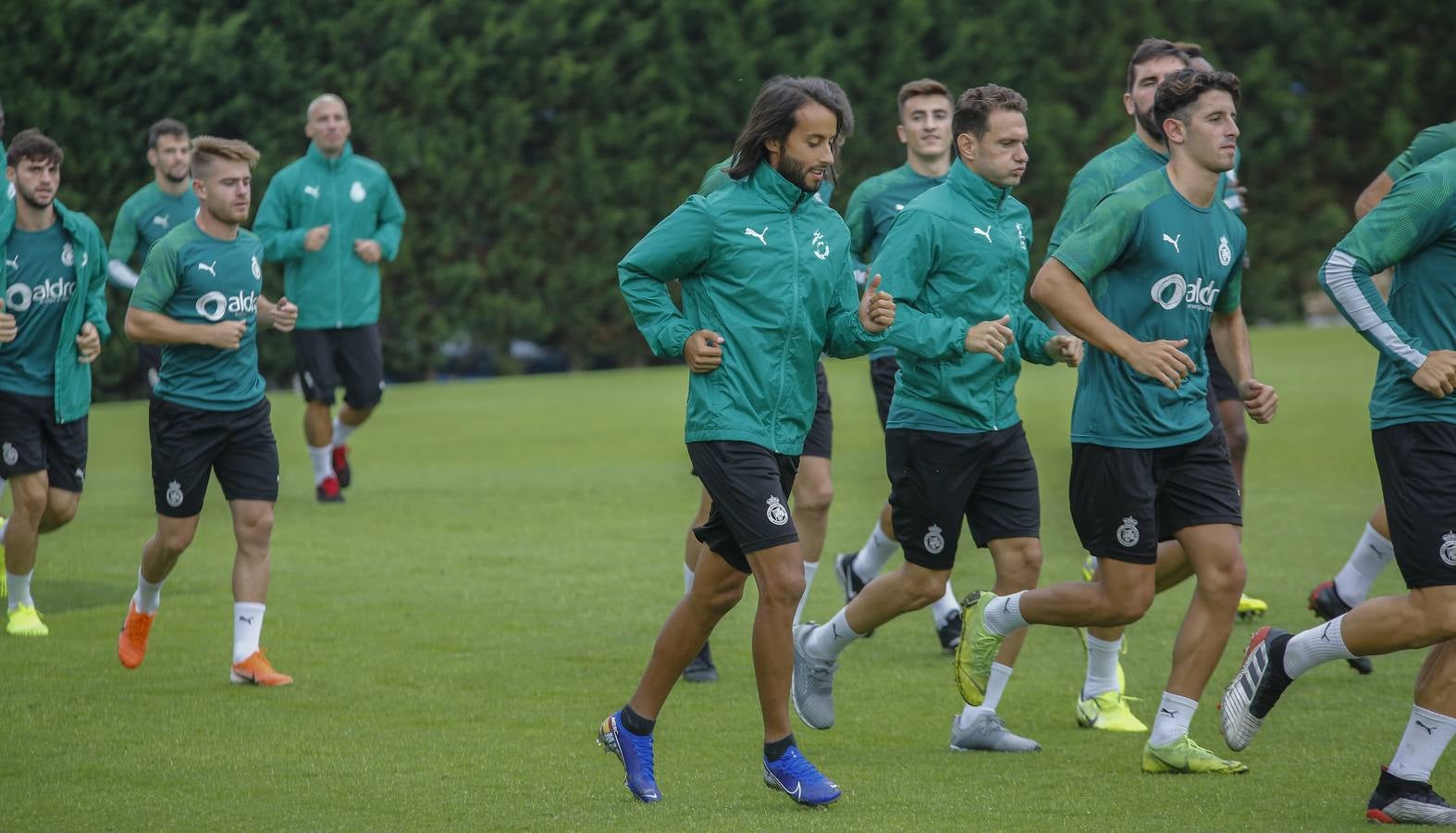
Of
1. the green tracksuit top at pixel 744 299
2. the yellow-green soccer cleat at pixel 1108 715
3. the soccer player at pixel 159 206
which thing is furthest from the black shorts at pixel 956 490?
the soccer player at pixel 159 206

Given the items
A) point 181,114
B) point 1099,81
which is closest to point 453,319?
point 181,114

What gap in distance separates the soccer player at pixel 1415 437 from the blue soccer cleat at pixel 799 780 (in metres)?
1.55

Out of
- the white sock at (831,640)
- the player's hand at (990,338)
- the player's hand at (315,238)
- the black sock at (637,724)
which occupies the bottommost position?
the player's hand at (315,238)

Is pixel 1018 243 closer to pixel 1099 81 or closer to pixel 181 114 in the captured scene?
pixel 181 114

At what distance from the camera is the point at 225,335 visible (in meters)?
7.11

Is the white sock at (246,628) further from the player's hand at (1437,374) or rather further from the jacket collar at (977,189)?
the player's hand at (1437,374)

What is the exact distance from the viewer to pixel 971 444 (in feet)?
20.3

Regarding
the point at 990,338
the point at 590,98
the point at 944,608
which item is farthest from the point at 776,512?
the point at 590,98

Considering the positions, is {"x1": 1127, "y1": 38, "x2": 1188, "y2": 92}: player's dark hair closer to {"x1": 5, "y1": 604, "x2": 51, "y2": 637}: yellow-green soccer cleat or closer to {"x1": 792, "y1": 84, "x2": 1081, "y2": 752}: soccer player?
{"x1": 792, "y1": 84, "x2": 1081, "y2": 752}: soccer player

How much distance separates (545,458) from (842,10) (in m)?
8.95

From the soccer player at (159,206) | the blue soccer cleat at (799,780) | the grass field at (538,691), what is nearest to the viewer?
the blue soccer cleat at (799,780)

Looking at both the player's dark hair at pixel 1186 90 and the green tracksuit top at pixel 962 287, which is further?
the green tracksuit top at pixel 962 287

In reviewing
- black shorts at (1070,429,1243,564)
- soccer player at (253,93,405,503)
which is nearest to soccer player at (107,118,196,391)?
soccer player at (253,93,405,503)

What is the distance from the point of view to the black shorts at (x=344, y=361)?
12.3 m
